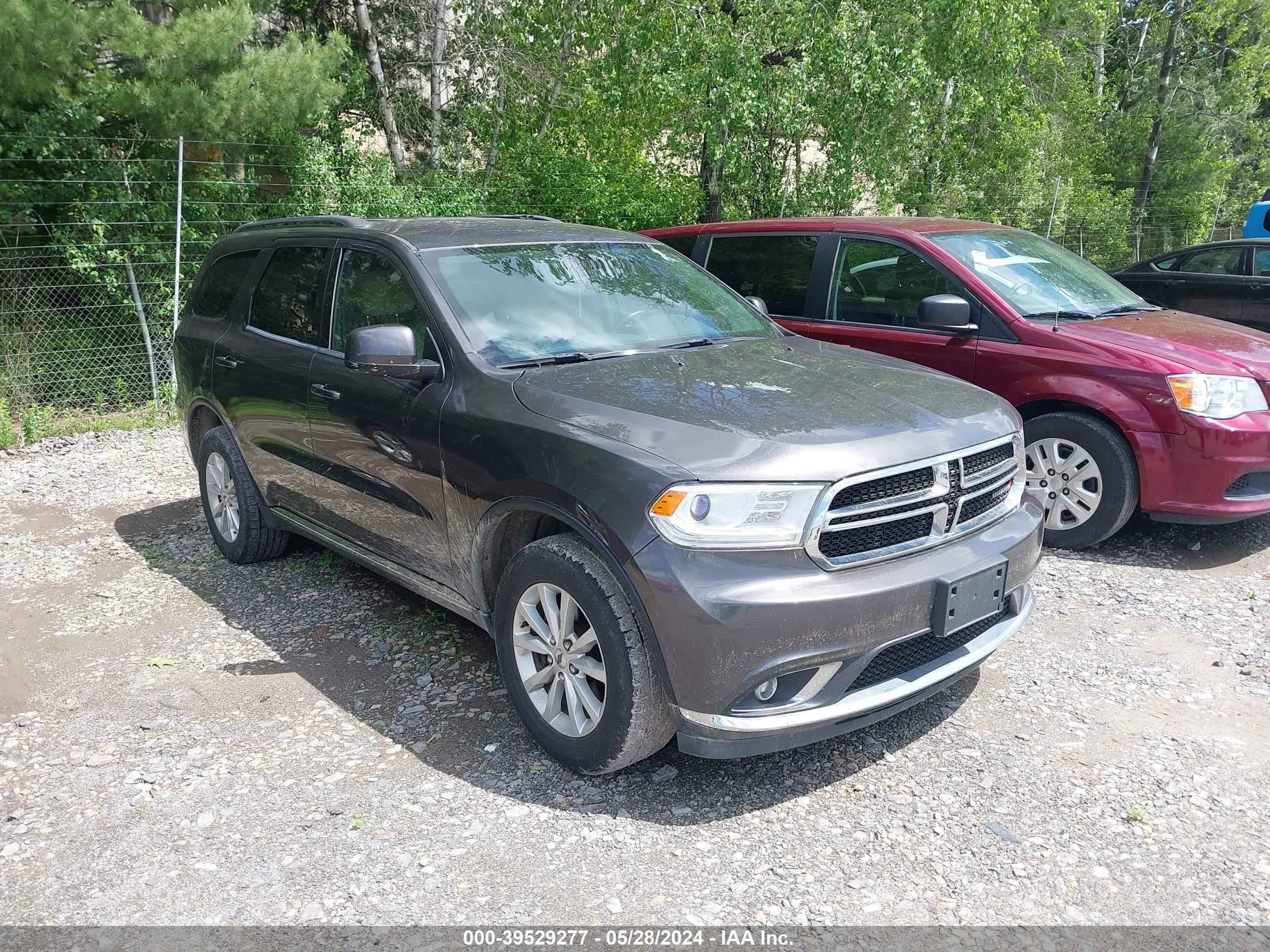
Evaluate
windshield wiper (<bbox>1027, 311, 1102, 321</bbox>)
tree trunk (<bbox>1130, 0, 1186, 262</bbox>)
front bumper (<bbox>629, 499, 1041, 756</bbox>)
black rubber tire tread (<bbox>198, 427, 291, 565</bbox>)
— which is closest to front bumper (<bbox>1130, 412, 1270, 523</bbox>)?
windshield wiper (<bbox>1027, 311, 1102, 321</bbox>)

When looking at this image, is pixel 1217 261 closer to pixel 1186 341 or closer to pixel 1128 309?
pixel 1128 309

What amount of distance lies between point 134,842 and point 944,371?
4.79 meters

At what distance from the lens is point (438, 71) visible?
13562mm

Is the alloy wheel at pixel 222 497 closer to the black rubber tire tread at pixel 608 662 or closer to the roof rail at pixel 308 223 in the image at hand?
the roof rail at pixel 308 223

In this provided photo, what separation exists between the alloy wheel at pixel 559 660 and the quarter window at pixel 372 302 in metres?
1.11

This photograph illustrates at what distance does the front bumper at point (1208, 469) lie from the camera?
199 inches

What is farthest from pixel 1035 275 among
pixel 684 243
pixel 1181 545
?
pixel 684 243

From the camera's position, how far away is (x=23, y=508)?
22.4ft

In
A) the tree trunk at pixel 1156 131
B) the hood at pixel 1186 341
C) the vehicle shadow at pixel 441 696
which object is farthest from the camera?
the tree trunk at pixel 1156 131

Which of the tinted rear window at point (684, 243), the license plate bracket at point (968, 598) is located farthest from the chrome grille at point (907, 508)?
the tinted rear window at point (684, 243)

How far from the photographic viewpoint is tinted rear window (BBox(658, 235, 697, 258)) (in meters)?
7.15

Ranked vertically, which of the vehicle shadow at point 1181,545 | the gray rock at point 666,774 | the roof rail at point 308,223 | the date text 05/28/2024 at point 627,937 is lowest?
the gray rock at point 666,774

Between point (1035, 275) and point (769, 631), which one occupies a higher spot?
point (1035, 275)

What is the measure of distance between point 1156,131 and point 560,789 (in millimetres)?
25677
